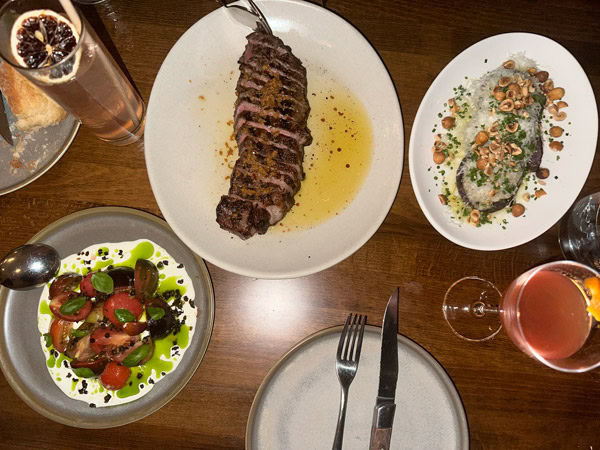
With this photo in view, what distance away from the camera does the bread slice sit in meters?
2.21

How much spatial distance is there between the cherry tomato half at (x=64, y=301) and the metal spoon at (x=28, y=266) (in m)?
0.10

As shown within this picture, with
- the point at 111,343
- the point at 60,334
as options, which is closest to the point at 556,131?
the point at 111,343

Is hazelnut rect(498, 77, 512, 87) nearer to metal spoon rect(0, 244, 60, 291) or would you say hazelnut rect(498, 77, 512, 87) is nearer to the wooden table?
the wooden table

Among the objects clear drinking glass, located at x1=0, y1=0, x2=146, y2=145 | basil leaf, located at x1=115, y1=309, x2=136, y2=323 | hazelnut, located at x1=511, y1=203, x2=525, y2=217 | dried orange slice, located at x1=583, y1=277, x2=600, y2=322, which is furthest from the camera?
hazelnut, located at x1=511, y1=203, x2=525, y2=217

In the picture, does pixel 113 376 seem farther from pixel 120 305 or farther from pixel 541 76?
pixel 541 76

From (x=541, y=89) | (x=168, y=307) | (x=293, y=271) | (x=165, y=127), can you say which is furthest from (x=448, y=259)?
(x=165, y=127)

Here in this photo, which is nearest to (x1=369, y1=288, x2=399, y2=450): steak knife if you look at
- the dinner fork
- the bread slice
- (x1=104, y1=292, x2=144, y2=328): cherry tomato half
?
the dinner fork

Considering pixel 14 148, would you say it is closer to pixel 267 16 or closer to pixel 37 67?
pixel 37 67

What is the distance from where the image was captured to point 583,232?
229 centimetres

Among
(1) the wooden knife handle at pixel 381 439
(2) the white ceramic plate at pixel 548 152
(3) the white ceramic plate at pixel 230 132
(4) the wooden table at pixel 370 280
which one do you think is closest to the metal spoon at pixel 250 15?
(3) the white ceramic plate at pixel 230 132

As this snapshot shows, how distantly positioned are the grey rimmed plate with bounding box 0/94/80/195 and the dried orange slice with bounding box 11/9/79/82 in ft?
1.25

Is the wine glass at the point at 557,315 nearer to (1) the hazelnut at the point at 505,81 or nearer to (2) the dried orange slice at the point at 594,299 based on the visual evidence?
(2) the dried orange slice at the point at 594,299

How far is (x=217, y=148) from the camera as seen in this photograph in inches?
92.3

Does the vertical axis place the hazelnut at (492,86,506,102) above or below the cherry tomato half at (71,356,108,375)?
above
